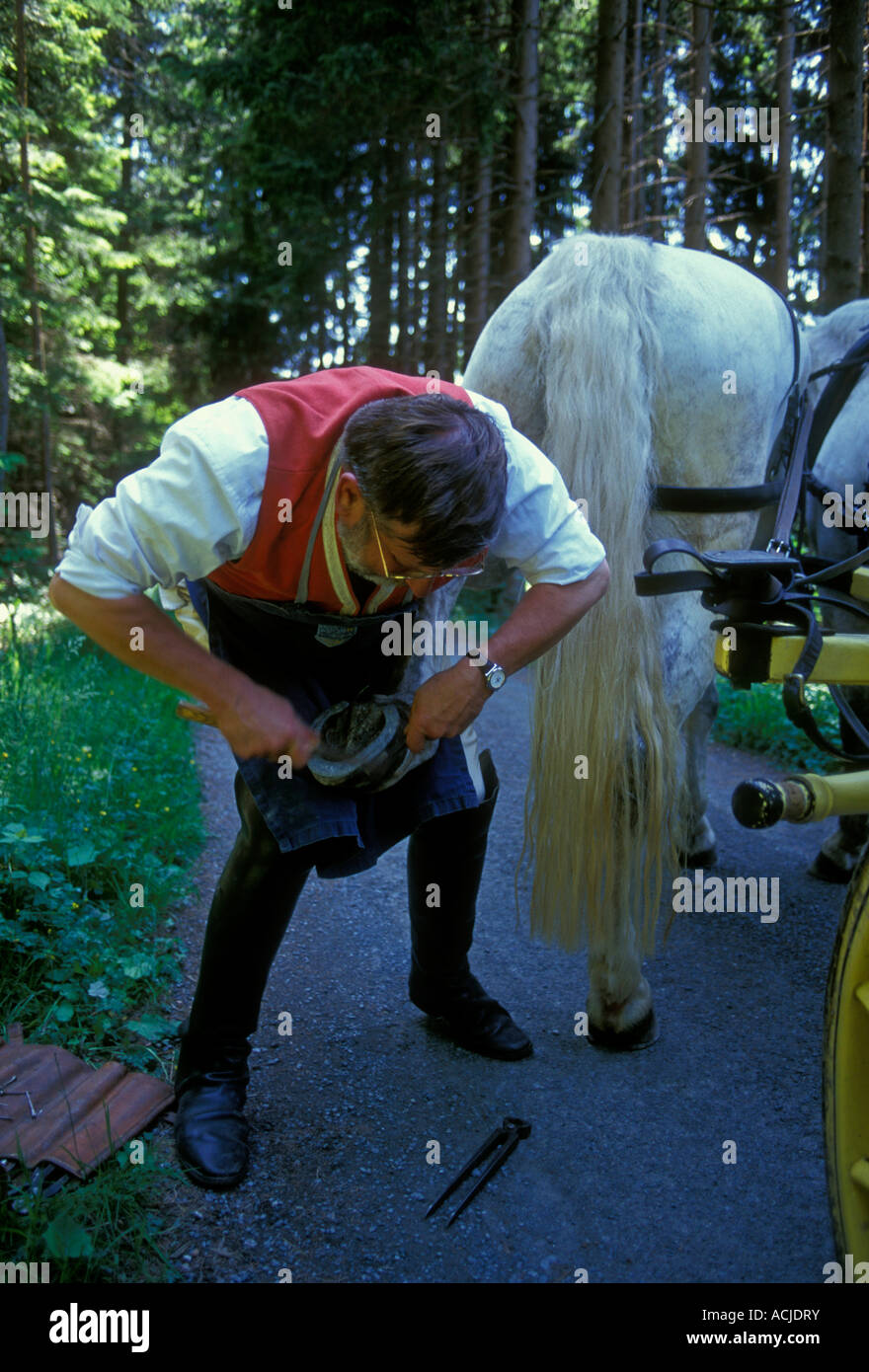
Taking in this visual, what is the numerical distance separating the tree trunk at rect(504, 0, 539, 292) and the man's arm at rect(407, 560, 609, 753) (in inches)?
277

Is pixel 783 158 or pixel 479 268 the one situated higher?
pixel 783 158

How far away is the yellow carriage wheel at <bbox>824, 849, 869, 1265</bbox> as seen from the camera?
139cm

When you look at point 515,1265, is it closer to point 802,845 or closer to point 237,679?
point 237,679

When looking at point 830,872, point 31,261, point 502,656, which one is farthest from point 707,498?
point 31,261

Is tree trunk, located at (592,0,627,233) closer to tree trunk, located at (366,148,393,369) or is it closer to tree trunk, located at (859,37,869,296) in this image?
tree trunk, located at (859,37,869,296)

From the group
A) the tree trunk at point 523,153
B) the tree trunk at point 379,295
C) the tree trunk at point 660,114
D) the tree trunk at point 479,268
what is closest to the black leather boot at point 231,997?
the tree trunk at point 523,153

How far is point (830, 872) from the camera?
361 centimetres

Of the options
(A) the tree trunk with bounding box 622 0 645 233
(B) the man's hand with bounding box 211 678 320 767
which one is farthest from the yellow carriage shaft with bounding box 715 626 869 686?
(A) the tree trunk with bounding box 622 0 645 233

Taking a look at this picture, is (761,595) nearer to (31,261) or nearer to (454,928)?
(454,928)

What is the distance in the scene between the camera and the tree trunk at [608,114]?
7637 mm

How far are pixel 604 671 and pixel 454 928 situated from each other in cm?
72

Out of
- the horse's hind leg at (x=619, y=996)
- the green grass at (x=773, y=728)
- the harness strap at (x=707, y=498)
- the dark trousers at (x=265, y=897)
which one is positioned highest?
the harness strap at (x=707, y=498)

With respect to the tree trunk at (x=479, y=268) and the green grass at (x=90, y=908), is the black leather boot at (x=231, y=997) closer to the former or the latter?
the green grass at (x=90, y=908)

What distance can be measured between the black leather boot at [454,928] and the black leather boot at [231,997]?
377 millimetres
